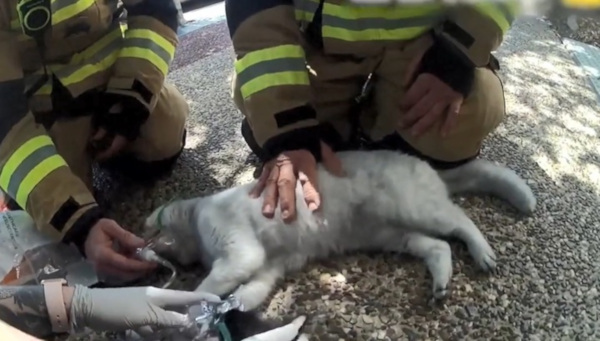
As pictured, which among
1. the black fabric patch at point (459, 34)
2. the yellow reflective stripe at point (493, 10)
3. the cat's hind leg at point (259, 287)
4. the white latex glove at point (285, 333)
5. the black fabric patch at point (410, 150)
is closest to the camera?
the yellow reflective stripe at point (493, 10)

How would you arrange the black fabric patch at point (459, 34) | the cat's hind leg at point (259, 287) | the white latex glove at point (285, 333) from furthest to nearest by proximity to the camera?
the black fabric patch at point (459, 34), the cat's hind leg at point (259, 287), the white latex glove at point (285, 333)

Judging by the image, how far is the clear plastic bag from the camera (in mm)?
1005

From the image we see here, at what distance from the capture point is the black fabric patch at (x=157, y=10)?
3.94ft

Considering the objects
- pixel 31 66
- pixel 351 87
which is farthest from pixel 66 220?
pixel 351 87

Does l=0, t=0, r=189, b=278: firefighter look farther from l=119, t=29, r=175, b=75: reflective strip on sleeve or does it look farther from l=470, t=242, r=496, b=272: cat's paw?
l=470, t=242, r=496, b=272: cat's paw

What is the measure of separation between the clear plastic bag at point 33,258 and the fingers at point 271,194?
268 millimetres

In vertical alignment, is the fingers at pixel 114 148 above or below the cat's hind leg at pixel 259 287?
above

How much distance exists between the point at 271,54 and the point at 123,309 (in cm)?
45

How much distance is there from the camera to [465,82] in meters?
1.08

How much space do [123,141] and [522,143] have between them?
2.37ft

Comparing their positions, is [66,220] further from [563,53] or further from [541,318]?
[563,53]

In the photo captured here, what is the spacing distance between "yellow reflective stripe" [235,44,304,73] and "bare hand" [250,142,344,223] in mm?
153

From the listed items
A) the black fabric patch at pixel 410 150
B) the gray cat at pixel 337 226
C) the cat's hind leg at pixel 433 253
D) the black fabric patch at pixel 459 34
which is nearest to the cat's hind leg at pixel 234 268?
the gray cat at pixel 337 226

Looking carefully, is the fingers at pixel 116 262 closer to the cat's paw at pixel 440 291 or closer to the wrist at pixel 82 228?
the wrist at pixel 82 228
